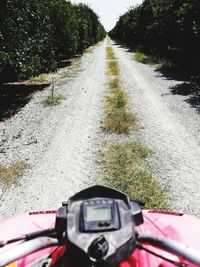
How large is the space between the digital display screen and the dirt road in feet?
16.1

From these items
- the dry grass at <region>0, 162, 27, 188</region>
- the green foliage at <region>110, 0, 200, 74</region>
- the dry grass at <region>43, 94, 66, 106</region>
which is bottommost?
the dry grass at <region>43, 94, 66, 106</region>

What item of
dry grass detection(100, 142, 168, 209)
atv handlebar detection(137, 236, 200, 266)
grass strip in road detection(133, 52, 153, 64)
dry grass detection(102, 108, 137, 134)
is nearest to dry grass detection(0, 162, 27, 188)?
dry grass detection(100, 142, 168, 209)

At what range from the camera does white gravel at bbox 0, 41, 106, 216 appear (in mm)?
7059

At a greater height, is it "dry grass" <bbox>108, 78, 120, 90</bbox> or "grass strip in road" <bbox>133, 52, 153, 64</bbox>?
"dry grass" <bbox>108, 78, 120, 90</bbox>

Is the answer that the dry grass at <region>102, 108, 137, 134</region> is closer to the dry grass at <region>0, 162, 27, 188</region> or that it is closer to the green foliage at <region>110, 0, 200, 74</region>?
the dry grass at <region>0, 162, 27, 188</region>

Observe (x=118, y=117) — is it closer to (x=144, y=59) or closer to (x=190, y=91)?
(x=190, y=91)

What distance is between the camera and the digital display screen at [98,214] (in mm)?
1634

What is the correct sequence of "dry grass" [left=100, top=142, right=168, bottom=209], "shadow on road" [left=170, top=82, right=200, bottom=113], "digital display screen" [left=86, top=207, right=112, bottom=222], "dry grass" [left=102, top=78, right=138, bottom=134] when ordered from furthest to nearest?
"shadow on road" [left=170, top=82, right=200, bottom=113], "dry grass" [left=102, top=78, right=138, bottom=134], "dry grass" [left=100, top=142, right=168, bottom=209], "digital display screen" [left=86, top=207, right=112, bottom=222]

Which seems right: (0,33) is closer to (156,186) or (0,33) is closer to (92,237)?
(156,186)

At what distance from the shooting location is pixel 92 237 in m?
1.54

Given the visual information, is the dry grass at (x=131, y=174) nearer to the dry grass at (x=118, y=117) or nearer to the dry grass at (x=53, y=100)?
the dry grass at (x=118, y=117)

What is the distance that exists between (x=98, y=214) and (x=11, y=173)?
683cm

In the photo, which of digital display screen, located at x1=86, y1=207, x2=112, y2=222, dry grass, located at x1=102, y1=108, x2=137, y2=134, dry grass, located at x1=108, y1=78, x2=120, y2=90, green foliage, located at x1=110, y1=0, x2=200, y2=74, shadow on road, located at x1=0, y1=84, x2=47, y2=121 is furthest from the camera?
green foliage, located at x1=110, y1=0, x2=200, y2=74

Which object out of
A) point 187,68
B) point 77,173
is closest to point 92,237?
point 77,173
